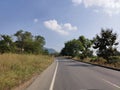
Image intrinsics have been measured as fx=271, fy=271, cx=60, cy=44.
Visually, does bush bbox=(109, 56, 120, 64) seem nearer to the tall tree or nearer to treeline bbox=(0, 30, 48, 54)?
treeline bbox=(0, 30, 48, 54)

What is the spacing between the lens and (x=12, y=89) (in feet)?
42.1

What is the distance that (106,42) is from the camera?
5181cm

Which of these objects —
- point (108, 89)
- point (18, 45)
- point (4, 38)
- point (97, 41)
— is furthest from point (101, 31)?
point (18, 45)

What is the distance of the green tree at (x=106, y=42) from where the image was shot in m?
51.1

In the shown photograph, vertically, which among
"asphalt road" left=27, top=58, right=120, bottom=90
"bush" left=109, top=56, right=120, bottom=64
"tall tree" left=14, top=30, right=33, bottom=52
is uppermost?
"tall tree" left=14, top=30, right=33, bottom=52

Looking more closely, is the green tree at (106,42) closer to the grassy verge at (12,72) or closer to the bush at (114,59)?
the bush at (114,59)

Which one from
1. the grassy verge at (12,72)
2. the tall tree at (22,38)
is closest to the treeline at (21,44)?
the tall tree at (22,38)

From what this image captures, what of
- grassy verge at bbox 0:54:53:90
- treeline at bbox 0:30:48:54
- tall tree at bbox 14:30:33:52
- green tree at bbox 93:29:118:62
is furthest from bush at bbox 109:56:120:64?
tall tree at bbox 14:30:33:52

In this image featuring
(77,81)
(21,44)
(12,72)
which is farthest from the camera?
(21,44)

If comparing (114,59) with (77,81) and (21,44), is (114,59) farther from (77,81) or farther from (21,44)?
(21,44)

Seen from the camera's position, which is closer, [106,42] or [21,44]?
[106,42]

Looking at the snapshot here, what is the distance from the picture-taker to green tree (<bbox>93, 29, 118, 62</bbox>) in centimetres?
5106

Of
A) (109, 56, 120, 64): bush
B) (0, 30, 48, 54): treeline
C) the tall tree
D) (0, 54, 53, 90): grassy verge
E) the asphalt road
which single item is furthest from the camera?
the tall tree

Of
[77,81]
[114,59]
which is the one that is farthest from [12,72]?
Result: [114,59]
